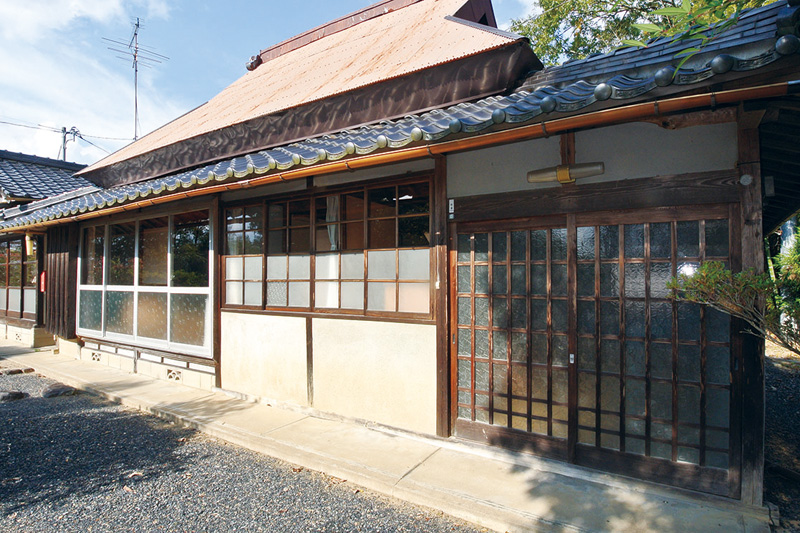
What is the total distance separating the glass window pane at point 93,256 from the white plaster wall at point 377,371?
622cm

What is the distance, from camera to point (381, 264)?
513 cm

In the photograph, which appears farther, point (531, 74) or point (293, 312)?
point (293, 312)

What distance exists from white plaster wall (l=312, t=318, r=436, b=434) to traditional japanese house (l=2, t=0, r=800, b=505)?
2 centimetres

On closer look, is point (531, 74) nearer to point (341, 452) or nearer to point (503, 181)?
point (503, 181)

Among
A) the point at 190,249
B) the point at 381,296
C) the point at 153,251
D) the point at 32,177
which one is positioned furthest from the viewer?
the point at 32,177

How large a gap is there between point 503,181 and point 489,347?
1.70 meters

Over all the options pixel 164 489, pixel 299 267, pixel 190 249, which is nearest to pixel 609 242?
pixel 299 267

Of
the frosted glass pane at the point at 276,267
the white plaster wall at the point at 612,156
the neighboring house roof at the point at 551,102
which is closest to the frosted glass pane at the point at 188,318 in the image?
the frosted glass pane at the point at 276,267

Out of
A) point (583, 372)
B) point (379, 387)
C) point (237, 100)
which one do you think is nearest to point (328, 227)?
point (379, 387)

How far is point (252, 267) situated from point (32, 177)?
11377mm

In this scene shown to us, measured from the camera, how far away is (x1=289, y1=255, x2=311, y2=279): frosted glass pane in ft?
19.0

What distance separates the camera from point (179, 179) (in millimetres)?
6113

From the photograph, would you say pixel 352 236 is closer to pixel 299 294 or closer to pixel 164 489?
pixel 299 294

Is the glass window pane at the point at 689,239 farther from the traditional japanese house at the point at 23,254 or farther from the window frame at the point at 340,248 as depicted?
the traditional japanese house at the point at 23,254
